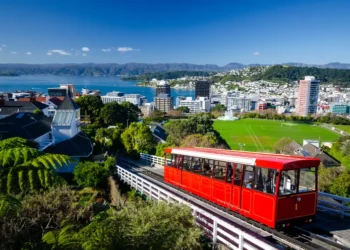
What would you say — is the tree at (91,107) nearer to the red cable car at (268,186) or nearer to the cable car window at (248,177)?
the red cable car at (268,186)

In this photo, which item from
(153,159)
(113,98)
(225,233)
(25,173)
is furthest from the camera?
(113,98)

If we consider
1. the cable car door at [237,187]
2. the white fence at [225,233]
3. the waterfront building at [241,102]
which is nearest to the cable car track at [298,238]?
the cable car door at [237,187]

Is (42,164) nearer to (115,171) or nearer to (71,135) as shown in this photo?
(115,171)

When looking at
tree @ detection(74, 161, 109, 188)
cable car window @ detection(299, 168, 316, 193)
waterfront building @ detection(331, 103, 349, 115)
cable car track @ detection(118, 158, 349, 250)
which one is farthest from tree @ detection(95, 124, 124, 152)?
waterfront building @ detection(331, 103, 349, 115)

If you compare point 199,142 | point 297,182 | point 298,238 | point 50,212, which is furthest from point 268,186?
point 199,142

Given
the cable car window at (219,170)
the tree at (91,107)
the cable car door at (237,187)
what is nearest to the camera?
the cable car door at (237,187)

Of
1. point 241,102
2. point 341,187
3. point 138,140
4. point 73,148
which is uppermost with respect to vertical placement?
point 73,148

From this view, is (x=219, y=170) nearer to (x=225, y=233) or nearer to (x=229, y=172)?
(x=229, y=172)
